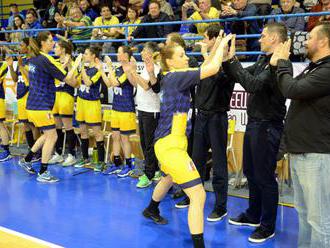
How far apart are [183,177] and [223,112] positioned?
52.9 inches

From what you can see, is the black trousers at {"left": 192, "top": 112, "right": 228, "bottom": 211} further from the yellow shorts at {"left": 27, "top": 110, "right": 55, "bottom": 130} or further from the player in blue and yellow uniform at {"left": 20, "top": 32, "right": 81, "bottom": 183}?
the yellow shorts at {"left": 27, "top": 110, "right": 55, "bottom": 130}

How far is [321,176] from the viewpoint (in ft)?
10.5

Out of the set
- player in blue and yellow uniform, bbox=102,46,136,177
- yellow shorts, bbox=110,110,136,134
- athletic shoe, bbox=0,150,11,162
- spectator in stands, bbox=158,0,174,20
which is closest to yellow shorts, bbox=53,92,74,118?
player in blue and yellow uniform, bbox=102,46,136,177

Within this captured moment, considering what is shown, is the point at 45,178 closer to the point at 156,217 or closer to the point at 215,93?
the point at 156,217

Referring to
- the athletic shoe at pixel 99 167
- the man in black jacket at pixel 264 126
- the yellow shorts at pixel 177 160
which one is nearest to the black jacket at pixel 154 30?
the athletic shoe at pixel 99 167

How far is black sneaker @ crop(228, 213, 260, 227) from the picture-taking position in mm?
4703

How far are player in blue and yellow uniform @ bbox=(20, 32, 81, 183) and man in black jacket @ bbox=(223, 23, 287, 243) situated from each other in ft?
10.3

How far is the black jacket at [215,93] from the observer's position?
4.72m

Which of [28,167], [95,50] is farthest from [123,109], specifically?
[28,167]

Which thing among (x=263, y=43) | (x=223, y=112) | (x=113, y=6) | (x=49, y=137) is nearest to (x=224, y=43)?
(x=263, y=43)

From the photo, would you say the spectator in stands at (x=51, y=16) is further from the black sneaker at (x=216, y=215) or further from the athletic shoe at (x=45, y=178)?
the black sneaker at (x=216, y=215)

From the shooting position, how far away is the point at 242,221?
4.75m

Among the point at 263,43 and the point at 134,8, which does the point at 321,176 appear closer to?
the point at 263,43

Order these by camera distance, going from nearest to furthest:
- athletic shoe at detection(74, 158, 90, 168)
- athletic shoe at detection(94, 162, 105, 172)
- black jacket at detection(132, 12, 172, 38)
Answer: athletic shoe at detection(94, 162, 105, 172) < athletic shoe at detection(74, 158, 90, 168) < black jacket at detection(132, 12, 172, 38)
